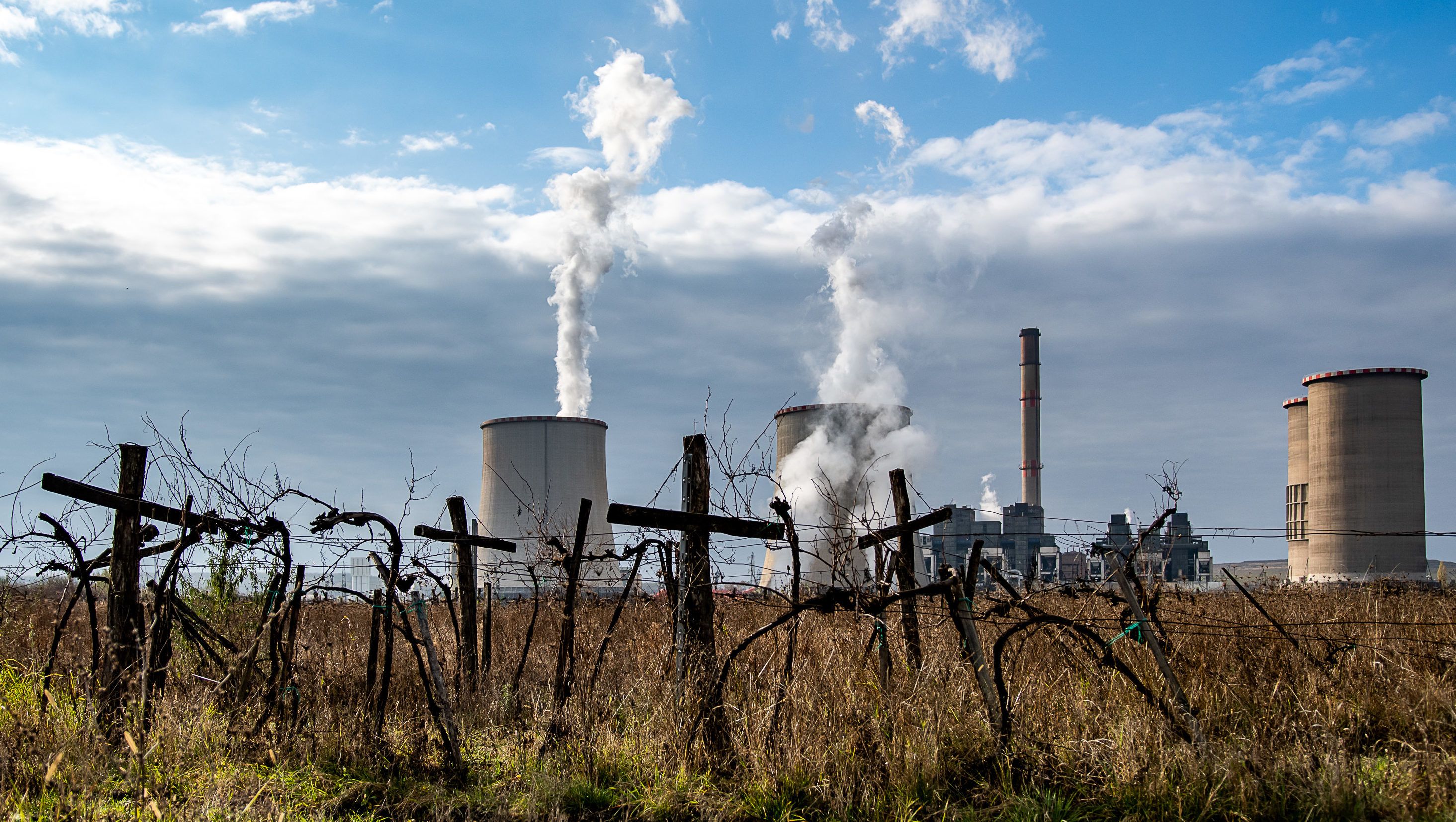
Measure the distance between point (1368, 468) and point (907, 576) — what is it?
31.0m

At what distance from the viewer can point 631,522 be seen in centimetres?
475

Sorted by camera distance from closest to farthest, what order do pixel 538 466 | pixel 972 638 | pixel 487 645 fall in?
pixel 972 638 < pixel 487 645 < pixel 538 466

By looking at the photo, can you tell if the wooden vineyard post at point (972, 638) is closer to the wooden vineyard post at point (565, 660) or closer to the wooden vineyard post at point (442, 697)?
the wooden vineyard post at point (565, 660)

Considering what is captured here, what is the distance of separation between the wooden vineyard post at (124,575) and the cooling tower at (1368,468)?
31.7 meters

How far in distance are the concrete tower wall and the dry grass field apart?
4318cm

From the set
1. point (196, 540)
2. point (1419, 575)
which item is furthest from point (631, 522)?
point (1419, 575)

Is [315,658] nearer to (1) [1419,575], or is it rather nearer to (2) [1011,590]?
(2) [1011,590]

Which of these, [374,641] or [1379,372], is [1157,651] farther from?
[1379,372]

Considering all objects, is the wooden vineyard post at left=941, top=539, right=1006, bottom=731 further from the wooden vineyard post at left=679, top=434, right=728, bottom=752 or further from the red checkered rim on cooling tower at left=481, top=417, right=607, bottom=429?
the red checkered rim on cooling tower at left=481, top=417, right=607, bottom=429

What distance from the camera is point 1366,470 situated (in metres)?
30.5

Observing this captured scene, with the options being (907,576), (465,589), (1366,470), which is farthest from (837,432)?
(907,576)

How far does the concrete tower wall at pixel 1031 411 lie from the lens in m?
48.3

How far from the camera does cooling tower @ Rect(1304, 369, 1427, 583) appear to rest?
30.1m

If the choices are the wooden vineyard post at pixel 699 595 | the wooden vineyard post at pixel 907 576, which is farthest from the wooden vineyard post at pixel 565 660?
the wooden vineyard post at pixel 907 576
